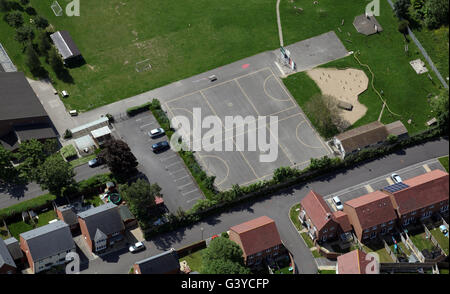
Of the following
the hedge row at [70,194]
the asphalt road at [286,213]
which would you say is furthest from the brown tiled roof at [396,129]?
the hedge row at [70,194]

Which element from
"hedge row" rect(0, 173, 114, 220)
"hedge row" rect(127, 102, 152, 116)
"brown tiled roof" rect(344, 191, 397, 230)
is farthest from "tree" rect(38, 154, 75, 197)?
"brown tiled roof" rect(344, 191, 397, 230)

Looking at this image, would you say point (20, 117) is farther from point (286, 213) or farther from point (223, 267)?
point (286, 213)

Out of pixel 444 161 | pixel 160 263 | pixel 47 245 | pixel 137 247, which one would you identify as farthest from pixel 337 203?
pixel 47 245

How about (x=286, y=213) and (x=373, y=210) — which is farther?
(x=286, y=213)

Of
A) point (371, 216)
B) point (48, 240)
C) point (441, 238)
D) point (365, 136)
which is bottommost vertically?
point (441, 238)

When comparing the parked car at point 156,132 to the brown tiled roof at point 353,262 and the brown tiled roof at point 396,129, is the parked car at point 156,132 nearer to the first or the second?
the brown tiled roof at point 353,262

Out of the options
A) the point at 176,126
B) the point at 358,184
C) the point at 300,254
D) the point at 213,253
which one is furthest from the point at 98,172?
the point at 358,184

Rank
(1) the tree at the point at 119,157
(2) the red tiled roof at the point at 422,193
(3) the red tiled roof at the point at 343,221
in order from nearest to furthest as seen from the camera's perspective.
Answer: (3) the red tiled roof at the point at 343,221, (2) the red tiled roof at the point at 422,193, (1) the tree at the point at 119,157

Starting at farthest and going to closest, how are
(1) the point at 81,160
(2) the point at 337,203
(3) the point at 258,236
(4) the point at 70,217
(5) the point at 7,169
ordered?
1. (1) the point at 81,160
2. (5) the point at 7,169
3. (2) the point at 337,203
4. (4) the point at 70,217
5. (3) the point at 258,236
